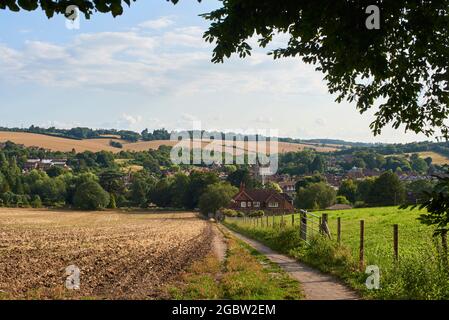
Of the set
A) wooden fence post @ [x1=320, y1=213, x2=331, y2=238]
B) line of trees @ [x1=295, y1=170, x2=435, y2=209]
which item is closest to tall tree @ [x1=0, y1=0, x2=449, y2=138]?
wooden fence post @ [x1=320, y1=213, x2=331, y2=238]

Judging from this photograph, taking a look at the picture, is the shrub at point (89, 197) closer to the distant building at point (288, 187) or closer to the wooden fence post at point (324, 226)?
the distant building at point (288, 187)

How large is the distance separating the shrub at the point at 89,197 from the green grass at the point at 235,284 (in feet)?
361

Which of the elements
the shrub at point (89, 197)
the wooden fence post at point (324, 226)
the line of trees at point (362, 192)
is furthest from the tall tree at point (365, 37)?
the shrub at point (89, 197)

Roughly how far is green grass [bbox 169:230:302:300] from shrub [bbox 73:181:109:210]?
110080mm

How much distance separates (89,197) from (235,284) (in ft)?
378

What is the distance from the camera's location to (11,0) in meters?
5.77

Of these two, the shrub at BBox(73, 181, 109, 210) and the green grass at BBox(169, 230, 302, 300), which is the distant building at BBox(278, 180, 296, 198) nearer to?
the shrub at BBox(73, 181, 109, 210)

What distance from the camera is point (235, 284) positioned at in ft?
40.2

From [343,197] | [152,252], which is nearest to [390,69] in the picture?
[152,252]

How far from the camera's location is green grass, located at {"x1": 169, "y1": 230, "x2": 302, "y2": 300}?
1120cm

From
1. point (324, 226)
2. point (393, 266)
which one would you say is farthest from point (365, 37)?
point (324, 226)

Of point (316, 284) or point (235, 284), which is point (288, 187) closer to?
point (316, 284)
